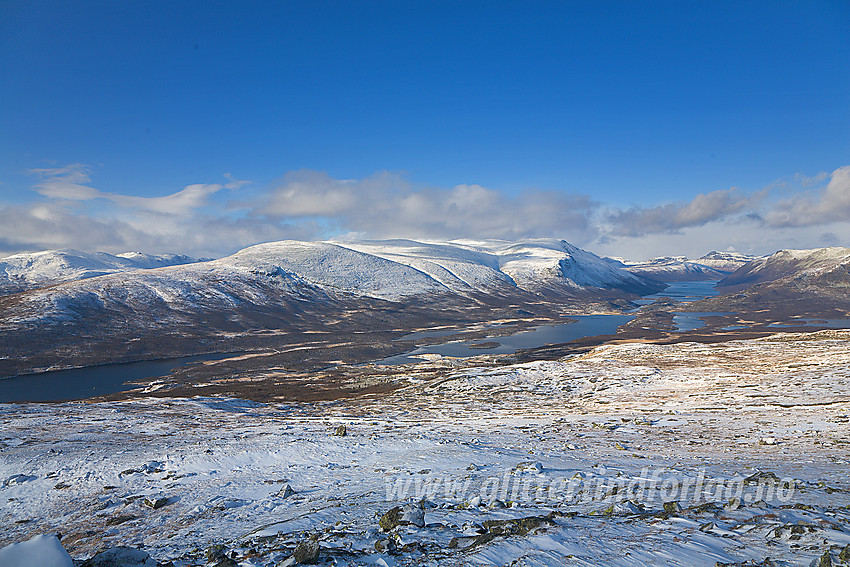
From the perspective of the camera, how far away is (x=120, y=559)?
6602 mm

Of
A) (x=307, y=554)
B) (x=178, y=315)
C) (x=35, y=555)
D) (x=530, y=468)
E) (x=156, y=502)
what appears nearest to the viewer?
(x=35, y=555)

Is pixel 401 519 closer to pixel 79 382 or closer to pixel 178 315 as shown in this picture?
pixel 79 382

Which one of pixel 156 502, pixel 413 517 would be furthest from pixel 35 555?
pixel 156 502

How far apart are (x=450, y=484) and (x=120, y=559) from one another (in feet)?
27.0

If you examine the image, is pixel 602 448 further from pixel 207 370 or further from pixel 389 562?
pixel 207 370

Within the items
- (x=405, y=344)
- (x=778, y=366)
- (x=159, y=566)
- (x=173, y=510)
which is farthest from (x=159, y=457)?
(x=405, y=344)

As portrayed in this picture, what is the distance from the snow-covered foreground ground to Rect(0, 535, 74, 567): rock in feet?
7.68

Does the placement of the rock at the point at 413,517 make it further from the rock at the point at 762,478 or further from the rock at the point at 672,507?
the rock at the point at 762,478

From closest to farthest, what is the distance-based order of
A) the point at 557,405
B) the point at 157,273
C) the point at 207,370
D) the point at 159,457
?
the point at 159,457
the point at 557,405
the point at 207,370
the point at 157,273

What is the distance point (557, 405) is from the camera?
34125 mm

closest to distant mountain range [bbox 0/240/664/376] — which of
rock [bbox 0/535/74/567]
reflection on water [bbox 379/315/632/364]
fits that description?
reflection on water [bbox 379/315/632/364]

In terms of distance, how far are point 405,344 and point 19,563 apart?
106 meters

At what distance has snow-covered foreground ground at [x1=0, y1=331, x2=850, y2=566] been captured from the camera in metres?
7.71

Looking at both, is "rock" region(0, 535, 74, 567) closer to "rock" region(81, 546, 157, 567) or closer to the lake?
"rock" region(81, 546, 157, 567)
